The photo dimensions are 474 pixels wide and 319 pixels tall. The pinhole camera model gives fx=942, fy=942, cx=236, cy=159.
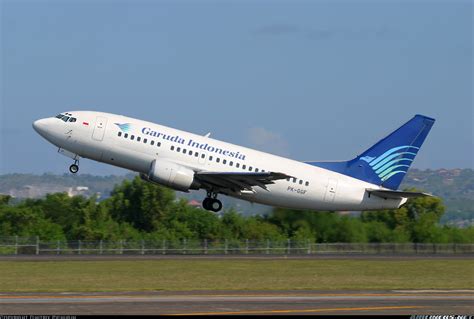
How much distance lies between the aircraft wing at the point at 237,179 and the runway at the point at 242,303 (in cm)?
1263

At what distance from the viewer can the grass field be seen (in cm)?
3975

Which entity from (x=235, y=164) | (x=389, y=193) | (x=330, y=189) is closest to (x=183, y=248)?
(x=330, y=189)

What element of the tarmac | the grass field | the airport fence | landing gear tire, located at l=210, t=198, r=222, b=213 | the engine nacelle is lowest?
the tarmac

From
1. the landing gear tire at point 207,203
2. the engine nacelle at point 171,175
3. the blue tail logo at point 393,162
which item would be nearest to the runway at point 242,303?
the engine nacelle at point 171,175

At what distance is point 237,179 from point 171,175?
11.9ft

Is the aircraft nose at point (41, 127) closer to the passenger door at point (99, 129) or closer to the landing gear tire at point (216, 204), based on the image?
the passenger door at point (99, 129)

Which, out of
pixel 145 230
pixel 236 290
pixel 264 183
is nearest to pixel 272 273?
pixel 264 183

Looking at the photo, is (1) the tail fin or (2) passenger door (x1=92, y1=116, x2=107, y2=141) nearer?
(2) passenger door (x1=92, y1=116, x2=107, y2=141)

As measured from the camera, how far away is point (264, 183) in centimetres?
5056

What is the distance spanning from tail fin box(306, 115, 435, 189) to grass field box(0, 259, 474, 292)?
16.4 ft

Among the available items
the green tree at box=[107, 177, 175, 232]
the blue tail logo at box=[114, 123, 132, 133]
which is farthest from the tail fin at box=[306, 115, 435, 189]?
the green tree at box=[107, 177, 175, 232]

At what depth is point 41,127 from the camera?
2009 inches

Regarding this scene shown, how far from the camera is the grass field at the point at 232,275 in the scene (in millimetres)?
39750

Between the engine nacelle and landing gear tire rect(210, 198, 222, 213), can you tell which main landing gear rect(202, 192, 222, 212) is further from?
the engine nacelle
